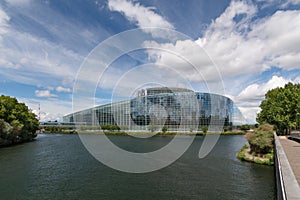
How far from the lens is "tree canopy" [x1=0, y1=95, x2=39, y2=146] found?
41500 mm

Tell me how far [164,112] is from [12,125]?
164ft

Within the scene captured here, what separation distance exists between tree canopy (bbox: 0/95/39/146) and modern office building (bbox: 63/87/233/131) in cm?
3005

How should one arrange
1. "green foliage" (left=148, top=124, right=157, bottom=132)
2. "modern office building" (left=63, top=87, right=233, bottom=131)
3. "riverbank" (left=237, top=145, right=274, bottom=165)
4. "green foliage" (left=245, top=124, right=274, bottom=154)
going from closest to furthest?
"riverbank" (left=237, top=145, right=274, bottom=165) → "green foliage" (left=245, top=124, right=274, bottom=154) → "green foliage" (left=148, top=124, right=157, bottom=132) → "modern office building" (left=63, top=87, right=233, bottom=131)

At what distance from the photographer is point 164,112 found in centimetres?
7969

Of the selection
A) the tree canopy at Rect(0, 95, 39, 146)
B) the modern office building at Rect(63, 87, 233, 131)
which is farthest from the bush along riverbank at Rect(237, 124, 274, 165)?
the modern office building at Rect(63, 87, 233, 131)

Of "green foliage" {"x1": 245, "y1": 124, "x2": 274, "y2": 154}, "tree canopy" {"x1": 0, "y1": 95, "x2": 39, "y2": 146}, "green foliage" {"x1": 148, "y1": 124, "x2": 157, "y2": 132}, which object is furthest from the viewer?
"green foliage" {"x1": 148, "y1": 124, "x2": 157, "y2": 132}

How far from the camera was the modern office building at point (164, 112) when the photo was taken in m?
75.9

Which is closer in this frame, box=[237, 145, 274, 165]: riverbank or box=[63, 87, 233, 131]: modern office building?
box=[237, 145, 274, 165]: riverbank

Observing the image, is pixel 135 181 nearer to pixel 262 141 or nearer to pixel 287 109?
pixel 262 141

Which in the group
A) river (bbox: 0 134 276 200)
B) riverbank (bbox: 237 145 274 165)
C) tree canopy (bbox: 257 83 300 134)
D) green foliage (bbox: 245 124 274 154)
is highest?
tree canopy (bbox: 257 83 300 134)

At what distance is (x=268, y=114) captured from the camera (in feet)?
149

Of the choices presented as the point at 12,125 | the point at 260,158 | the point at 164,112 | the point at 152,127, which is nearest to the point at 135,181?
the point at 260,158

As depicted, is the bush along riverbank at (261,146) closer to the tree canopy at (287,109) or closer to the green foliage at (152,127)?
the tree canopy at (287,109)

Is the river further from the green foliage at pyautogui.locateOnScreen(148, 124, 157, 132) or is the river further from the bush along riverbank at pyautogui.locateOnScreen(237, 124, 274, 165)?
the green foliage at pyautogui.locateOnScreen(148, 124, 157, 132)
